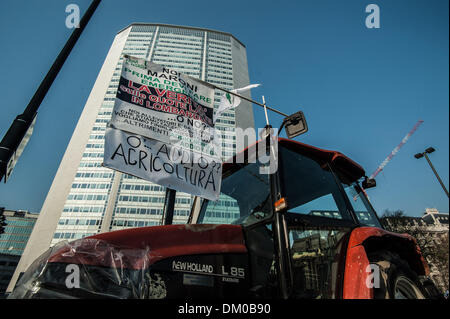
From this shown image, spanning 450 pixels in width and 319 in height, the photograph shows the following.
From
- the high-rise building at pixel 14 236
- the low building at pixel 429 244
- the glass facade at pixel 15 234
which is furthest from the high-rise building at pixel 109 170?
the glass facade at pixel 15 234

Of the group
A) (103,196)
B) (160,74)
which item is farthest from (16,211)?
(160,74)

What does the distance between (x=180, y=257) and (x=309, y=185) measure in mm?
1765

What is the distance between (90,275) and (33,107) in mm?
2688

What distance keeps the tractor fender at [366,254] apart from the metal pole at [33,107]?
383 cm

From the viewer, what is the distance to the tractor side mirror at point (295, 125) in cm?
395

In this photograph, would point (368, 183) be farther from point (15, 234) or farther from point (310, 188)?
point (15, 234)

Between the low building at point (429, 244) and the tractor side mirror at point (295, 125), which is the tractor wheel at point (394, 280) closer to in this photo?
the tractor side mirror at point (295, 125)

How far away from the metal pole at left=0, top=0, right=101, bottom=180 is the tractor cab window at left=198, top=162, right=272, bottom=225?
2.48 meters

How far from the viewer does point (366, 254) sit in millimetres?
2223

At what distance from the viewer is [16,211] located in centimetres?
10581

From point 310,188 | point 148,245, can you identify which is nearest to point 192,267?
point 148,245

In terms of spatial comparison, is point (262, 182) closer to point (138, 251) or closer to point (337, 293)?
point (337, 293)

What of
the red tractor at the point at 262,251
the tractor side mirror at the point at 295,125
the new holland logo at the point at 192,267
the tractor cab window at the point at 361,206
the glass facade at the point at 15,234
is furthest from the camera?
the glass facade at the point at 15,234
